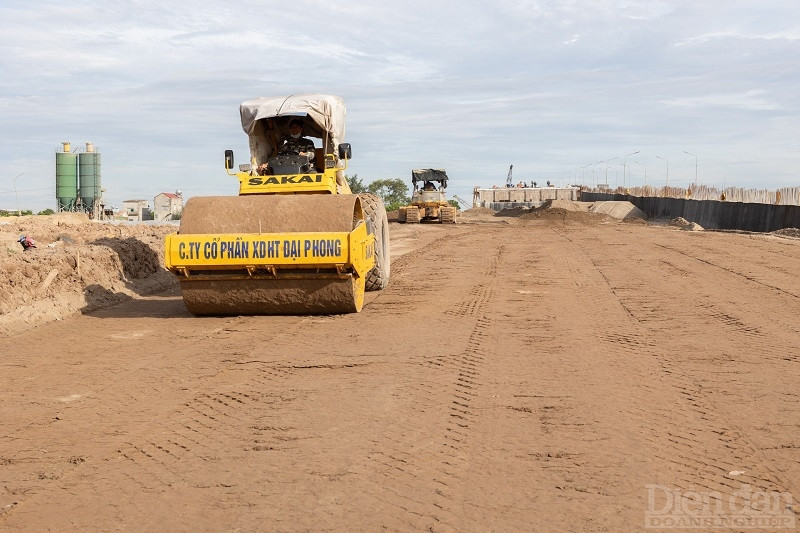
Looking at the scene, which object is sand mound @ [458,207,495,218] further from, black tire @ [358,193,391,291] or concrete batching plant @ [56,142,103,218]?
black tire @ [358,193,391,291]

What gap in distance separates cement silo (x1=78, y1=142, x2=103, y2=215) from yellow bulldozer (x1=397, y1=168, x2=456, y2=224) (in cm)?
1815

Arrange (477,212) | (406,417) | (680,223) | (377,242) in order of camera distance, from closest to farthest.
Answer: (406,417)
(377,242)
(680,223)
(477,212)

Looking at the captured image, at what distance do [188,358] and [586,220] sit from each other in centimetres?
3836

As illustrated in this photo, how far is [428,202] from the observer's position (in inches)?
1784

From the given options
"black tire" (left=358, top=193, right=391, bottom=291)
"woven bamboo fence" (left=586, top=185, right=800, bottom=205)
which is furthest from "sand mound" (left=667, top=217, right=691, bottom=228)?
"black tire" (left=358, top=193, right=391, bottom=291)

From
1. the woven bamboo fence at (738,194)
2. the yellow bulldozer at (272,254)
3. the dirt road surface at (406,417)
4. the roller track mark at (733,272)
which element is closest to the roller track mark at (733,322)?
the dirt road surface at (406,417)

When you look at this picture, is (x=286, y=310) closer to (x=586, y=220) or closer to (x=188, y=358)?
(x=188, y=358)

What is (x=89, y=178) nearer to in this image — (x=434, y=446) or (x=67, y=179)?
(x=67, y=179)

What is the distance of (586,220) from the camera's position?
150 ft

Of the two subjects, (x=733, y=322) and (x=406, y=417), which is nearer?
(x=406, y=417)

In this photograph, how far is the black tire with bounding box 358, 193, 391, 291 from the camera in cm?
1386

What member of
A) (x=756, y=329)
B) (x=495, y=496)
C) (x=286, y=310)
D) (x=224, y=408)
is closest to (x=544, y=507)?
(x=495, y=496)

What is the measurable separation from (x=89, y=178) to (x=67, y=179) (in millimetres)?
1152

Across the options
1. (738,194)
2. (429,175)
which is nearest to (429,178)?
(429,175)
